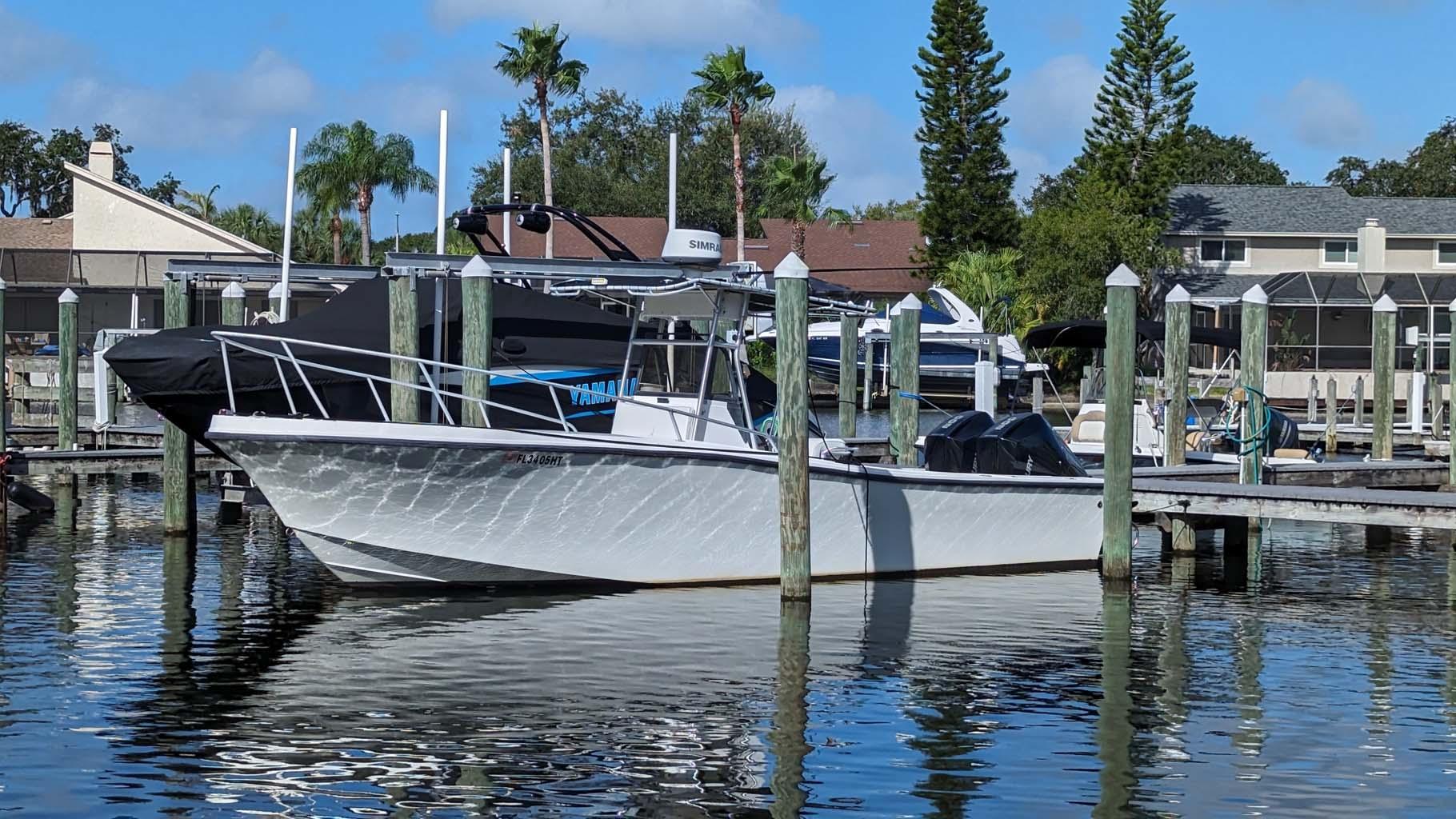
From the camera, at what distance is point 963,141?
52.4 metres

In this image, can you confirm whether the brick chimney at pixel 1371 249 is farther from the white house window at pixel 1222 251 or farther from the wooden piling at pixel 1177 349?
the wooden piling at pixel 1177 349

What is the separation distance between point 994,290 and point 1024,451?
33383 millimetres

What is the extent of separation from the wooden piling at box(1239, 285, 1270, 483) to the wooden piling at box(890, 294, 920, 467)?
135 inches

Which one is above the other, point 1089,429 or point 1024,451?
point 1089,429

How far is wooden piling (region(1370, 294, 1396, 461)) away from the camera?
22953mm

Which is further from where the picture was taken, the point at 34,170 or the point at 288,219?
the point at 34,170

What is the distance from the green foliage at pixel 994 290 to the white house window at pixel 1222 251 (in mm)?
7949

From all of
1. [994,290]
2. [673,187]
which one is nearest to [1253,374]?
[673,187]

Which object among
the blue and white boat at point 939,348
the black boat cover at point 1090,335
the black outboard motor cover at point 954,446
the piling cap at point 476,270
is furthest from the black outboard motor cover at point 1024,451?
the blue and white boat at point 939,348

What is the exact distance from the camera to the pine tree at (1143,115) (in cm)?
5116

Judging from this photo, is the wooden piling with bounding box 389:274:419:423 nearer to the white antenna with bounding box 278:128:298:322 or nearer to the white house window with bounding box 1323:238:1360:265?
the white antenna with bounding box 278:128:298:322

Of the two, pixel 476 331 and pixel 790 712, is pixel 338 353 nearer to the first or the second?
pixel 476 331

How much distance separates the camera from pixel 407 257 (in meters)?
14.8

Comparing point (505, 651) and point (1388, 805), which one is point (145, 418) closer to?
point (505, 651)
